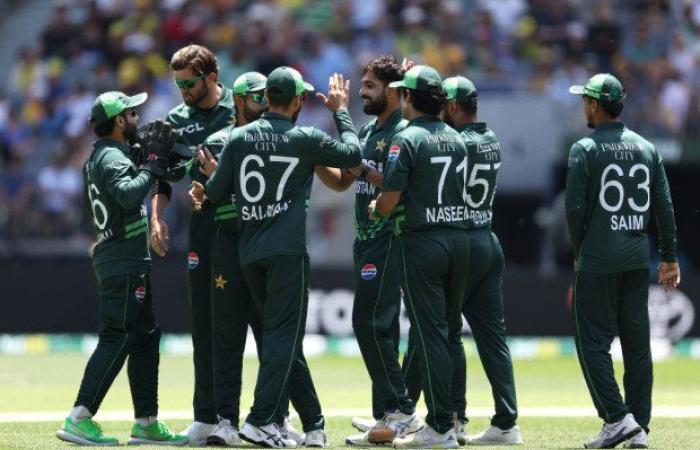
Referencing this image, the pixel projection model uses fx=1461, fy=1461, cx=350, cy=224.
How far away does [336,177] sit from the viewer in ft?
31.7

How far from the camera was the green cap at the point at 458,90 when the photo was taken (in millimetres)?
9945

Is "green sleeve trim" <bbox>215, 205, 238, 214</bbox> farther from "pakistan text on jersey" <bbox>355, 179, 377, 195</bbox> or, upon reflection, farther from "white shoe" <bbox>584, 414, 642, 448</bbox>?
"white shoe" <bbox>584, 414, 642, 448</bbox>

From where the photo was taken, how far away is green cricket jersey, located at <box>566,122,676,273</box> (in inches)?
379

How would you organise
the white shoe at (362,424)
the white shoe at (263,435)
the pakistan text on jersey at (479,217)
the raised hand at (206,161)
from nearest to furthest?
the white shoe at (263,435) < the raised hand at (206,161) < the pakistan text on jersey at (479,217) < the white shoe at (362,424)

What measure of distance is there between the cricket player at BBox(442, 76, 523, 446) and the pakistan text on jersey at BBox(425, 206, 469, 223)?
49 cm

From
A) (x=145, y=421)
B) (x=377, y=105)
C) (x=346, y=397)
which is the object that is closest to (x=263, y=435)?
(x=145, y=421)

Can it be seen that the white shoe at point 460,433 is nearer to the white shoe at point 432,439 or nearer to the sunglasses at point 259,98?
the white shoe at point 432,439

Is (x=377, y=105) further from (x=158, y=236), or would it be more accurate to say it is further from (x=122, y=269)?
(x=122, y=269)

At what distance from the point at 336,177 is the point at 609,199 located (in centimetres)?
181

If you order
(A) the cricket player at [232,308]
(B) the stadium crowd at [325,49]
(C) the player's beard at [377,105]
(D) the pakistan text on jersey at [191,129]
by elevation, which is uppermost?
(B) the stadium crowd at [325,49]

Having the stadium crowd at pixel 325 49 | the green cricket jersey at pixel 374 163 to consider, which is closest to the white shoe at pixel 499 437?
the green cricket jersey at pixel 374 163

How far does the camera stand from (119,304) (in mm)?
9781

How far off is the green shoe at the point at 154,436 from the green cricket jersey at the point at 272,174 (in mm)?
1431

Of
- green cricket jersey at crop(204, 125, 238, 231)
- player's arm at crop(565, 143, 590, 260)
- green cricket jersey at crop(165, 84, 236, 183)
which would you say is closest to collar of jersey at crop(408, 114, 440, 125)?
player's arm at crop(565, 143, 590, 260)
